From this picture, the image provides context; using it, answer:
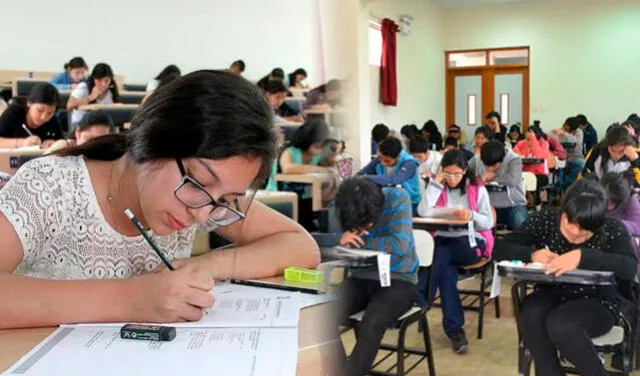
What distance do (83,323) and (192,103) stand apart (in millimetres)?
232

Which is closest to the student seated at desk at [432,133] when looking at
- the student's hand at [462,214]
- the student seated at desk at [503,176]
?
Result: the student's hand at [462,214]


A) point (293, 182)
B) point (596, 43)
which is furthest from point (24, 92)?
point (596, 43)

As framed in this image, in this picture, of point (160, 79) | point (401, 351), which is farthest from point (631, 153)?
point (160, 79)

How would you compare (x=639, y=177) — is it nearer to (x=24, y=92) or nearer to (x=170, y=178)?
(x=170, y=178)

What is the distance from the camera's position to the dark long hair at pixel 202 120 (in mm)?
625

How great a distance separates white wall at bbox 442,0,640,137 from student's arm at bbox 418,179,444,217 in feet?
8.27

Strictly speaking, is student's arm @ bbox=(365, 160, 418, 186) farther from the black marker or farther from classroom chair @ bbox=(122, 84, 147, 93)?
classroom chair @ bbox=(122, 84, 147, 93)

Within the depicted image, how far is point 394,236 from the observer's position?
1348mm

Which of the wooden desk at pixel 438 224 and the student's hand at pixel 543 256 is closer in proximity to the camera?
the student's hand at pixel 543 256

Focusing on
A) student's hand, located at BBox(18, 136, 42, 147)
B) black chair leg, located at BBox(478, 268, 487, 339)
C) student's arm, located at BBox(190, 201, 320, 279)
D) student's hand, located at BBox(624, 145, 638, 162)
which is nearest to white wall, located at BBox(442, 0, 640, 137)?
student's hand, located at BBox(624, 145, 638, 162)

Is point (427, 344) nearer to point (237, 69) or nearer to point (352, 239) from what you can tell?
point (352, 239)

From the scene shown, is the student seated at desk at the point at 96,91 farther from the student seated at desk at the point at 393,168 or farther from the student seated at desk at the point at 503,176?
the student seated at desk at the point at 393,168

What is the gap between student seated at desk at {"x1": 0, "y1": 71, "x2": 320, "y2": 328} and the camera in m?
0.61

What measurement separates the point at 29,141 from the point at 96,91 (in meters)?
0.74
